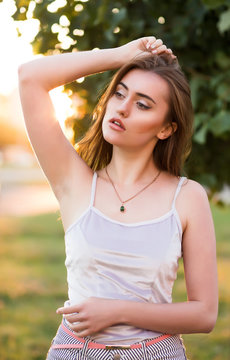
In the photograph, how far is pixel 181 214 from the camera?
225cm

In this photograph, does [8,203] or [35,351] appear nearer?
[35,351]

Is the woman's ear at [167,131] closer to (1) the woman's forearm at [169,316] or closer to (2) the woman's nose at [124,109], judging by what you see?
(2) the woman's nose at [124,109]

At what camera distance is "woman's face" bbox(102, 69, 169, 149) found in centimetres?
228

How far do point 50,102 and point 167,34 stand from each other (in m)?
1.44

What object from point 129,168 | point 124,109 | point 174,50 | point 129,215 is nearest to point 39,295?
point 174,50

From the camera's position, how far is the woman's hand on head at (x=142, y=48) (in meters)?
2.39

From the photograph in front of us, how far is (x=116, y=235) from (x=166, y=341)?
1.34ft

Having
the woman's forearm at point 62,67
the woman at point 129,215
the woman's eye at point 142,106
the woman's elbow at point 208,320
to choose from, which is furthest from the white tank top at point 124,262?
Result: the woman's forearm at point 62,67

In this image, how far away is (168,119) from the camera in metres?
2.43

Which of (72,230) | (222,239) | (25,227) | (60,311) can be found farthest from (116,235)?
(25,227)

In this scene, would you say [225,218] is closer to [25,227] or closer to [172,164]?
[25,227]

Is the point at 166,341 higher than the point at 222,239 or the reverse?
higher

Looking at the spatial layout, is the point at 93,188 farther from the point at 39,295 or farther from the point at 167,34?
the point at 39,295

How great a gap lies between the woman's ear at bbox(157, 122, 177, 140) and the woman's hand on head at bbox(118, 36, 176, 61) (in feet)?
0.91
